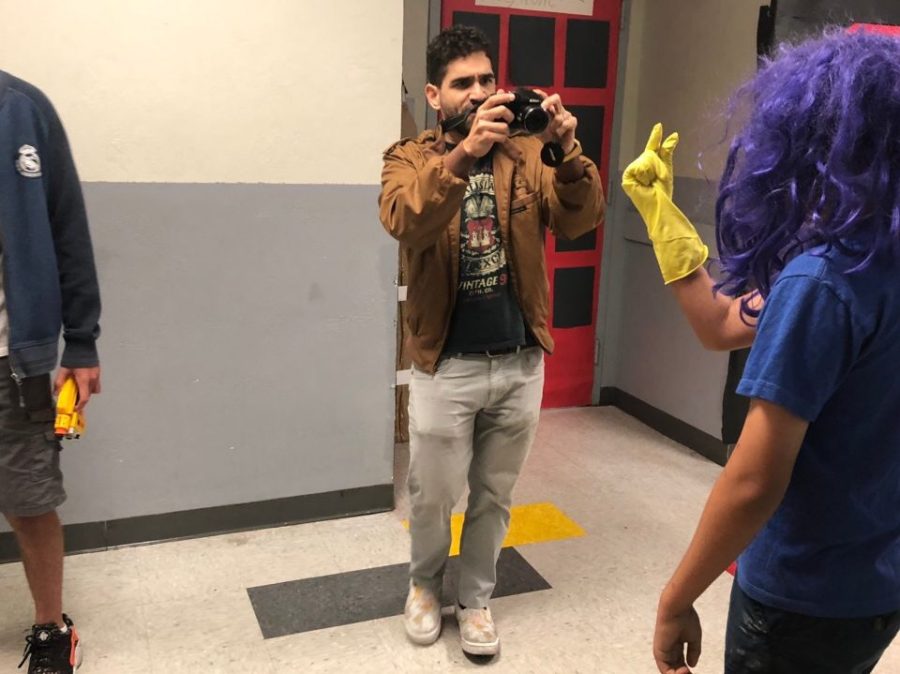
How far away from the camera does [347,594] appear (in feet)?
7.38

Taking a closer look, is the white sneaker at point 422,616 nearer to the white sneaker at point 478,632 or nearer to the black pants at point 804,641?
the white sneaker at point 478,632

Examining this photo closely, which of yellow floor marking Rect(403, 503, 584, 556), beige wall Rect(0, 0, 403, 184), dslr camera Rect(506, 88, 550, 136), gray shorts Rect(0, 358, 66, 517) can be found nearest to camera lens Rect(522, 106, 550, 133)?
dslr camera Rect(506, 88, 550, 136)

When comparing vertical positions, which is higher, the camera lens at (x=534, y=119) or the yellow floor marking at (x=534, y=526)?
the camera lens at (x=534, y=119)

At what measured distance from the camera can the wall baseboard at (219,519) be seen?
2.41 meters

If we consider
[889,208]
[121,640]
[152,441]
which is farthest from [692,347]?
[889,208]

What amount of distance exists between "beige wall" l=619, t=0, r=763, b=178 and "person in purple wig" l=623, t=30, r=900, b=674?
2156 mm

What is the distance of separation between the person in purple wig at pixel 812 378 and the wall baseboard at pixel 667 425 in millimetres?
2281

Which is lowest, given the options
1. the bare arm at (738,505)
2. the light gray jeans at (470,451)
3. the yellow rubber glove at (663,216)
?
the light gray jeans at (470,451)

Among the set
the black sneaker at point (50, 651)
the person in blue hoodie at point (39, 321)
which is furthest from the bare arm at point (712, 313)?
the black sneaker at point (50, 651)

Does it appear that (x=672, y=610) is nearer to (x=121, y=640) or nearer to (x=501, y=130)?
(x=501, y=130)

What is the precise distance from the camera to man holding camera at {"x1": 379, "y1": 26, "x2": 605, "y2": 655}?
1831mm

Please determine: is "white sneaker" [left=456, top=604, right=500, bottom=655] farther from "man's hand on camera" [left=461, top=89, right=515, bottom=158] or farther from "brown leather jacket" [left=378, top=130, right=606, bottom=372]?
"man's hand on camera" [left=461, top=89, right=515, bottom=158]

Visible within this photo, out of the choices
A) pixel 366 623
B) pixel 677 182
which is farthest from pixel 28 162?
pixel 677 182

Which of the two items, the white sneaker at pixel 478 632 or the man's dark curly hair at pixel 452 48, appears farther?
the white sneaker at pixel 478 632
